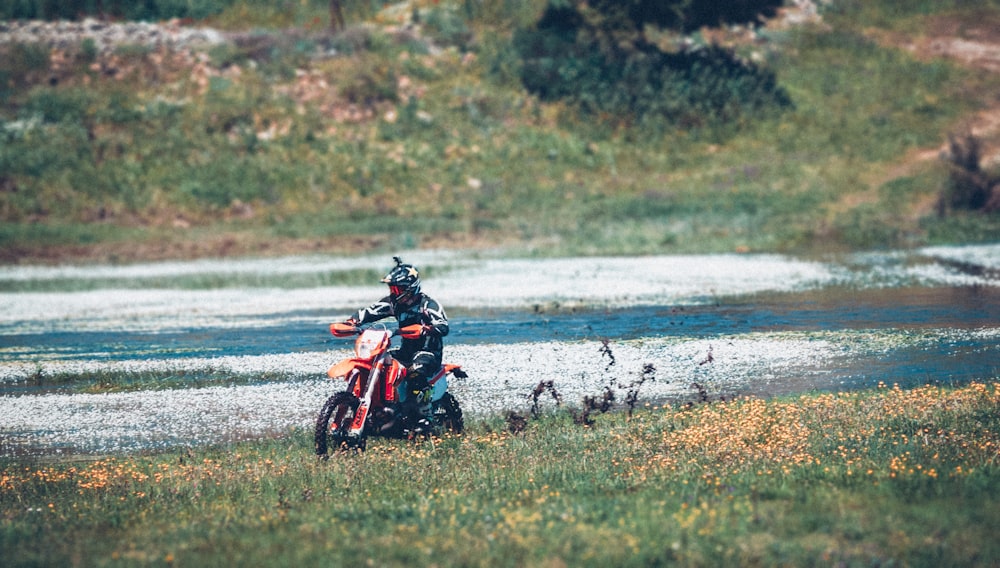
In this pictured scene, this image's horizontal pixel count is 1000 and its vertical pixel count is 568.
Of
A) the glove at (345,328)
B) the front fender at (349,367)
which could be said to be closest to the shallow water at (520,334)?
the glove at (345,328)

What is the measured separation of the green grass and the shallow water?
1.80 metres

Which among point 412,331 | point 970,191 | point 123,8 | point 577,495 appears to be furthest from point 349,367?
point 123,8

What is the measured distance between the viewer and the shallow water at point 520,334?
1472 centimetres

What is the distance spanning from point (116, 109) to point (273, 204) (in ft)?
36.0

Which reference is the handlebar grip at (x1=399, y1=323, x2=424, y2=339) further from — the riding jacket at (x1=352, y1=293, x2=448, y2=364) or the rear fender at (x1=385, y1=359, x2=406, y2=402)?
the rear fender at (x1=385, y1=359, x2=406, y2=402)

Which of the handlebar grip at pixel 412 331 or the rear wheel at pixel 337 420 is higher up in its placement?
the handlebar grip at pixel 412 331

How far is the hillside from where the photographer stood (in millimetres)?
40875

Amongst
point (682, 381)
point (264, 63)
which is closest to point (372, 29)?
point (264, 63)

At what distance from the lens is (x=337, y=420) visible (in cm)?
1173

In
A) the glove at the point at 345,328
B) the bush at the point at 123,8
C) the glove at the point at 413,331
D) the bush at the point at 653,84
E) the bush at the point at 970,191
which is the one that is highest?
the bush at the point at 123,8

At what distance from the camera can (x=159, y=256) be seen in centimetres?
3919

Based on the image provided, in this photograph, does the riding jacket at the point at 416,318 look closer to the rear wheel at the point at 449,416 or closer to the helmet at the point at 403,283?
the helmet at the point at 403,283

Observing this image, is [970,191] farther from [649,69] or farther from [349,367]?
[349,367]

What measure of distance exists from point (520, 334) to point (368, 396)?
9.30 metres
